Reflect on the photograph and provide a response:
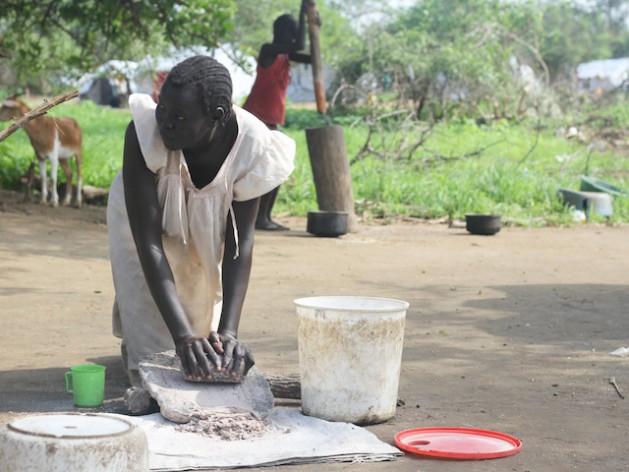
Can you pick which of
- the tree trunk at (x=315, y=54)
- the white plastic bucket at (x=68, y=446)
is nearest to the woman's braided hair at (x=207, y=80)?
the white plastic bucket at (x=68, y=446)

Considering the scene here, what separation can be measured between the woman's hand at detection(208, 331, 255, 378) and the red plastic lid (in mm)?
568

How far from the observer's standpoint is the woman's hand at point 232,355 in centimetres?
345

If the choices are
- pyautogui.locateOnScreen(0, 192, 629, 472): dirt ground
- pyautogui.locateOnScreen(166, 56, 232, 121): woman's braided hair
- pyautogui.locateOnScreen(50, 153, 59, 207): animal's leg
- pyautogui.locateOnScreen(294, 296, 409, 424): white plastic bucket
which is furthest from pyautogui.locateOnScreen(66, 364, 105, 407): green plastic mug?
pyautogui.locateOnScreen(50, 153, 59, 207): animal's leg

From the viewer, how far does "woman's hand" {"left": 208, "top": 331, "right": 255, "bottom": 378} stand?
3449mm

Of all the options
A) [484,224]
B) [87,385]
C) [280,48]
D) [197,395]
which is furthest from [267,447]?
[484,224]

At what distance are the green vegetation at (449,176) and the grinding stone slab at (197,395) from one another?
6.23 meters

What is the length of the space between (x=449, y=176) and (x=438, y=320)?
6.83 m

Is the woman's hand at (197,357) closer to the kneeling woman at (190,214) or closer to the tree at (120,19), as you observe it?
the kneeling woman at (190,214)

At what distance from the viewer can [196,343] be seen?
3.41 m

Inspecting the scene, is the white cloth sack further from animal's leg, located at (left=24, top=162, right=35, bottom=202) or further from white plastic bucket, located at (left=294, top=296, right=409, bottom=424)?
animal's leg, located at (left=24, top=162, right=35, bottom=202)

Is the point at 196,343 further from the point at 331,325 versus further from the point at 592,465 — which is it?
the point at 592,465

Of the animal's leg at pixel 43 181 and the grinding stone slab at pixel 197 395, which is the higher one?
the animal's leg at pixel 43 181

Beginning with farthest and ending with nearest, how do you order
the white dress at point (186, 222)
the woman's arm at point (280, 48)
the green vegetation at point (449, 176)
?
1. the green vegetation at point (449, 176)
2. the woman's arm at point (280, 48)
3. the white dress at point (186, 222)

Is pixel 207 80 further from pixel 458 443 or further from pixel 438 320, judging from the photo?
pixel 438 320
